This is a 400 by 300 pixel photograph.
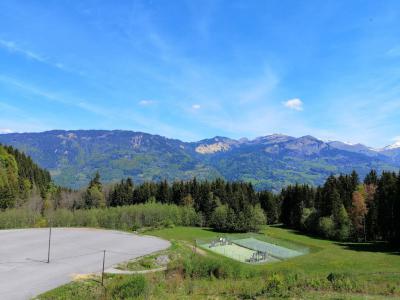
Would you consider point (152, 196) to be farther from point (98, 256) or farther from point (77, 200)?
point (98, 256)

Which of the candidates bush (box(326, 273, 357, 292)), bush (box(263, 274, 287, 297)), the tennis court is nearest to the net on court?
the tennis court

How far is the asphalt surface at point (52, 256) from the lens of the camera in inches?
990

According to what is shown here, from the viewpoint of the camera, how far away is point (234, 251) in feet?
199

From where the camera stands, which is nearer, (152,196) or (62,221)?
(62,221)

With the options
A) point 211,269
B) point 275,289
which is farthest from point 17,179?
point 275,289

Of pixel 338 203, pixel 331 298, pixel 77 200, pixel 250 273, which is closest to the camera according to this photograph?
pixel 331 298

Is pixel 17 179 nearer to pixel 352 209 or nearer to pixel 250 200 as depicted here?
pixel 250 200

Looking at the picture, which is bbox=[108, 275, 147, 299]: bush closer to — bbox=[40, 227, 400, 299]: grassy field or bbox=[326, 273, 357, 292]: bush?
bbox=[40, 227, 400, 299]: grassy field

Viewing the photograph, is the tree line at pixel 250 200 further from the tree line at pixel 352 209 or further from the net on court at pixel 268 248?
the net on court at pixel 268 248

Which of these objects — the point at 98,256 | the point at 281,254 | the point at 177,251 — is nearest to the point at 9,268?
the point at 98,256

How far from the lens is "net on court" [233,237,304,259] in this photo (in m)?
56.7

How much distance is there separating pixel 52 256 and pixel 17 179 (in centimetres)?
6680

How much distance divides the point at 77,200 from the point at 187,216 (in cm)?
3463

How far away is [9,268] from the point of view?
2972 cm
